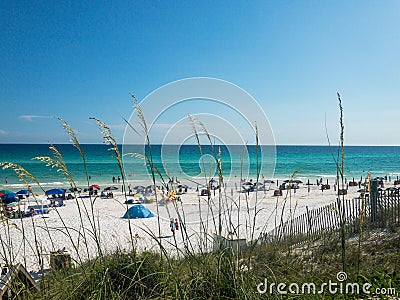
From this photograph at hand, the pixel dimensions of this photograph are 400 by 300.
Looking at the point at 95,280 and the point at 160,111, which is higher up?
the point at 160,111

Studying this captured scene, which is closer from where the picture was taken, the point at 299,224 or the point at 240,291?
the point at 240,291

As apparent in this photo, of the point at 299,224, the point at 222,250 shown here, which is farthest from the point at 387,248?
the point at 299,224

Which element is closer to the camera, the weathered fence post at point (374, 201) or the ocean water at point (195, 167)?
the ocean water at point (195, 167)

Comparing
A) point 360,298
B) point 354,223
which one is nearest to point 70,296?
point 360,298

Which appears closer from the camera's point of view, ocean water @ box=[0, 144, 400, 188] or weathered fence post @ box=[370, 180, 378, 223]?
ocean water @ box=[0, 144, 400, 188]

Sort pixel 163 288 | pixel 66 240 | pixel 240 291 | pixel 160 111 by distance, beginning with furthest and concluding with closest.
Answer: pixel 66 240 < pixel 160 111 < pixel 163 288 < pixel 240 291

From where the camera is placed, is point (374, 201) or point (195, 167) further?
point (195, 167)

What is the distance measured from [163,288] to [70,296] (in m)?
0.58

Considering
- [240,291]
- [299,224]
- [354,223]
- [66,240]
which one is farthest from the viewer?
[66,240]

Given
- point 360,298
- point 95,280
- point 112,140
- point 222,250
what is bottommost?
point 360,298

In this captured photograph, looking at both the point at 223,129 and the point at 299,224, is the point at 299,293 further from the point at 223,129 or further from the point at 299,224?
the point at 299,224

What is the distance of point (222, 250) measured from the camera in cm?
234

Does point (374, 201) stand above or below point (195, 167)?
above

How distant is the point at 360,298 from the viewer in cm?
244
